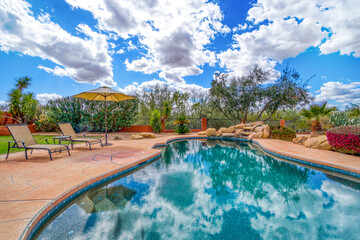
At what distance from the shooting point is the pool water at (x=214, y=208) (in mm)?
2238

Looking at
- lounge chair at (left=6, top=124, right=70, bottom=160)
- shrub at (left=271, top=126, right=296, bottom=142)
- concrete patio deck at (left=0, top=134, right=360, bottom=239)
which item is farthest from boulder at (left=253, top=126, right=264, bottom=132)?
lounge chair at (left=6, top=124, right=70, bottom=160)

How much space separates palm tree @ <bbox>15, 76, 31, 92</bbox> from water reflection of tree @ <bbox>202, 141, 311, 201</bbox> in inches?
1149

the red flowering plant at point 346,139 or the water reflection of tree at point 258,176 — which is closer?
the water reflection of tree at point 258,176

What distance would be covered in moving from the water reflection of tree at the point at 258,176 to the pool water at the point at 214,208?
0.08 feet

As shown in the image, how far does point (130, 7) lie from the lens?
968cm

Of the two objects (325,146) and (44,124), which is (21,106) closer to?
(44,124)

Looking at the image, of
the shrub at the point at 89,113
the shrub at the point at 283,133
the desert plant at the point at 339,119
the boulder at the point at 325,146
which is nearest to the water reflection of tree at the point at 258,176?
the boulder at the point at 325,146

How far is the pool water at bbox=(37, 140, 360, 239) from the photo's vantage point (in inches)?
88.1

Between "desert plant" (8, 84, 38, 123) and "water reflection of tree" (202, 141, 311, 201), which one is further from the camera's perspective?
"desert plant" (8, 84, 38, 123)

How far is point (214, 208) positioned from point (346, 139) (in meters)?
6.07

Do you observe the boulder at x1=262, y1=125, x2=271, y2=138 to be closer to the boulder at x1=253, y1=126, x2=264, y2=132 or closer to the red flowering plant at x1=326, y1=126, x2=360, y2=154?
the boulder at x1=253, y1=126, x2=264, y2=132

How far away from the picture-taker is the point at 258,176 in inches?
179

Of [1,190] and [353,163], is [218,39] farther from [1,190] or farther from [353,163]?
[1,190]

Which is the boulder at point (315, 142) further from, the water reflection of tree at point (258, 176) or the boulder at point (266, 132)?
the boulder at point (266, 132)
